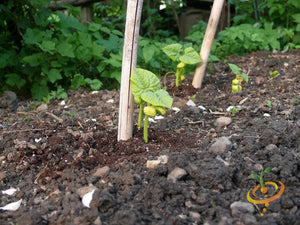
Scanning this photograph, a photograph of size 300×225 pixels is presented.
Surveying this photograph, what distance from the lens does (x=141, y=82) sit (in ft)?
6.36

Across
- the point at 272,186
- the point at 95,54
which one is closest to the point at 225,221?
the point at 272,186

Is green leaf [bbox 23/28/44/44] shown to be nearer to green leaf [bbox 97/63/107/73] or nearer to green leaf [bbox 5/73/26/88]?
green leaf [bbox 5/73/26/88]

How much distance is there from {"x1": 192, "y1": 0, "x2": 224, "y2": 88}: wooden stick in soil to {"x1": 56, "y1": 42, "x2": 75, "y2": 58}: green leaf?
1.19 meters

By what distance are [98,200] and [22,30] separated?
2860 millimetres

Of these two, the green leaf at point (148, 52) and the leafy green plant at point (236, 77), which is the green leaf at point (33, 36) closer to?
the green leaf at point (148, 52)

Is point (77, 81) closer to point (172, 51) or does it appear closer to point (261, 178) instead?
point (172, 51)

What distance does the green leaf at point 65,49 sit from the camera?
3508mm

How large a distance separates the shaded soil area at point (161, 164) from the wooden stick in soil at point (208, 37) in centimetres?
34

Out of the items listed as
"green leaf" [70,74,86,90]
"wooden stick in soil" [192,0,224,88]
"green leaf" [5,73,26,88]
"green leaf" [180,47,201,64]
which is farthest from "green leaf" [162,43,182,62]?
"green leaf" [5,73,26,88]

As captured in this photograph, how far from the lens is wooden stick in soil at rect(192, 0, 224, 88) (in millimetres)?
3211

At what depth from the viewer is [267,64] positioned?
13.0 feet

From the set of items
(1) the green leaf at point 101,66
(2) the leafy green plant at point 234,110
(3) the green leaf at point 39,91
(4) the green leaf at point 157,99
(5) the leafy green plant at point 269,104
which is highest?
(4) the green leaf at point 157,99

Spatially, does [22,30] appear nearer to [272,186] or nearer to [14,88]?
[14,88]

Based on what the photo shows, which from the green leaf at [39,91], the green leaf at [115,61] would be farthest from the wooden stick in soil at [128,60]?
the green leaf at [39,91]
